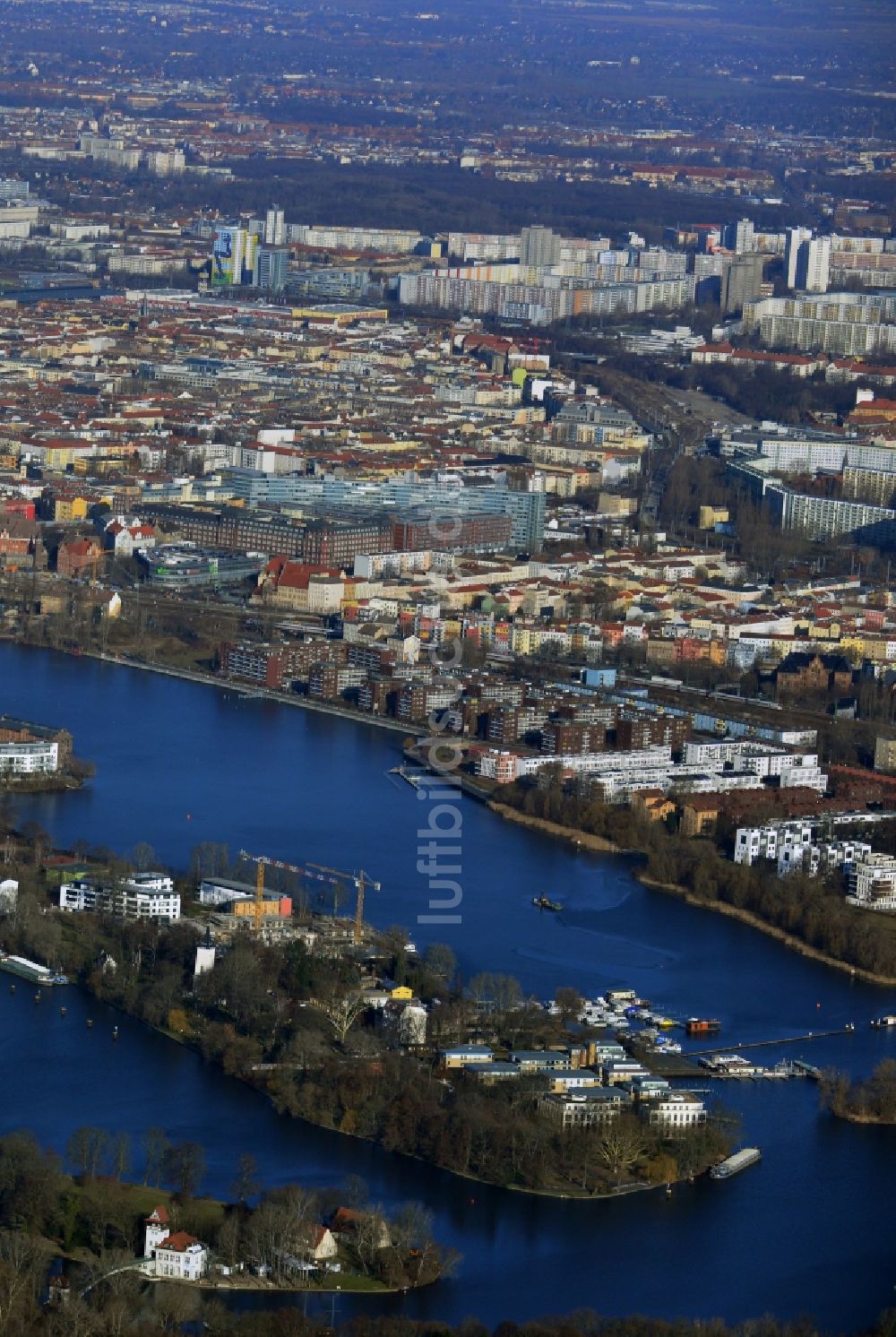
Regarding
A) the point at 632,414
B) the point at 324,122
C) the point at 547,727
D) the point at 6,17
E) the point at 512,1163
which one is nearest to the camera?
the point at 512,1163

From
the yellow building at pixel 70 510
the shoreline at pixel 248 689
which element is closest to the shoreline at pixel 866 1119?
the shoreline at pixel 248 689

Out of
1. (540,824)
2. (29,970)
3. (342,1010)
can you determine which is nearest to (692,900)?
(540,824)

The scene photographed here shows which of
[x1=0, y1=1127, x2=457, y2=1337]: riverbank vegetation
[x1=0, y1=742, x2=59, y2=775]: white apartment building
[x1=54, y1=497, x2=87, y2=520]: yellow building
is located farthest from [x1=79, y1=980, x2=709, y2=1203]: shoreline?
[x1=54, y1=497, x2=87, y2=520]: yellow building

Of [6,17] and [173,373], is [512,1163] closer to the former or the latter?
[173,373]

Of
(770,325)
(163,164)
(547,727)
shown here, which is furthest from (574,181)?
(547,727)

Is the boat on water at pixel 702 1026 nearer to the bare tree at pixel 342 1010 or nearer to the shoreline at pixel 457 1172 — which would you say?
the bare tree at pixel 342 1010
